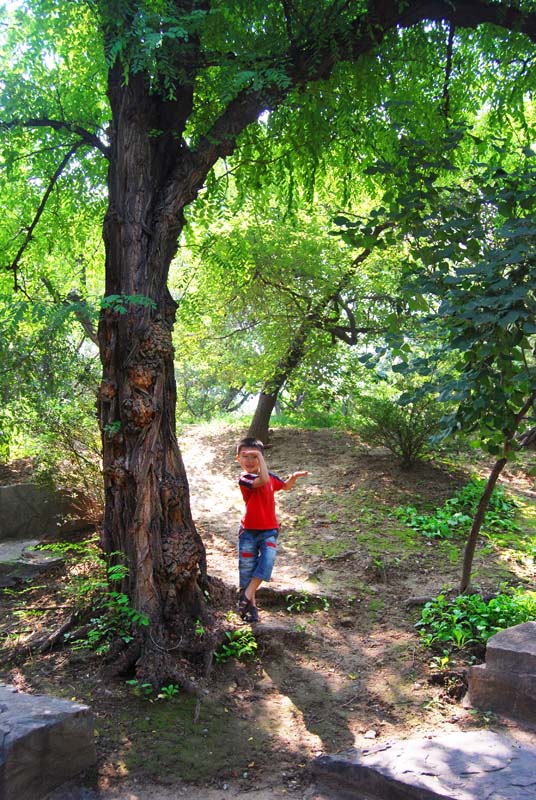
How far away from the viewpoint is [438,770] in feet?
9.80

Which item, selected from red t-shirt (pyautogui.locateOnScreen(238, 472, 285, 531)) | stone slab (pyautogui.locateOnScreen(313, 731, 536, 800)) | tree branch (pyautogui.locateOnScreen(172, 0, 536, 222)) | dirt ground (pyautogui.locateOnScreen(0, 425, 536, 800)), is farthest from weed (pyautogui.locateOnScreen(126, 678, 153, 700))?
tree branch (pyautogui.locateOnScreen(172, 0, 536, 222))

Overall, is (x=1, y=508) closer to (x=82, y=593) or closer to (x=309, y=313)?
(x=82, y=593)

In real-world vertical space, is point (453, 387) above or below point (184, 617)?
above

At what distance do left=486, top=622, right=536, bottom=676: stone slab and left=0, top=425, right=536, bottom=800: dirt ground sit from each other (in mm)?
311

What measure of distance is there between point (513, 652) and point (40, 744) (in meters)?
2.76

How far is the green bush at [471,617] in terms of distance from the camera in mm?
4871

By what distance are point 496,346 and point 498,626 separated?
2.78 metres

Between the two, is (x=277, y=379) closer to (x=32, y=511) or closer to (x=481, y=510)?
(x=32, y=511)

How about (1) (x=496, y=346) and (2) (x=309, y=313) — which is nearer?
(1) (x=496, y=346)

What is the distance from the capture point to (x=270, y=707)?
163 inches

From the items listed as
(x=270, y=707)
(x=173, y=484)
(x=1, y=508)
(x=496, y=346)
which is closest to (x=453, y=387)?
(x=496, y=346)

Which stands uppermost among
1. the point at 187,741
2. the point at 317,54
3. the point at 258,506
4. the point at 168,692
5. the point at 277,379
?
the point at 317,54

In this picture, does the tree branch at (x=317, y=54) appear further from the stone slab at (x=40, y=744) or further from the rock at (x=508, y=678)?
the rock at (x=508, y=678)

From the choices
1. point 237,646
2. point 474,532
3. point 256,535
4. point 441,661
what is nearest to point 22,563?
point 256,535
